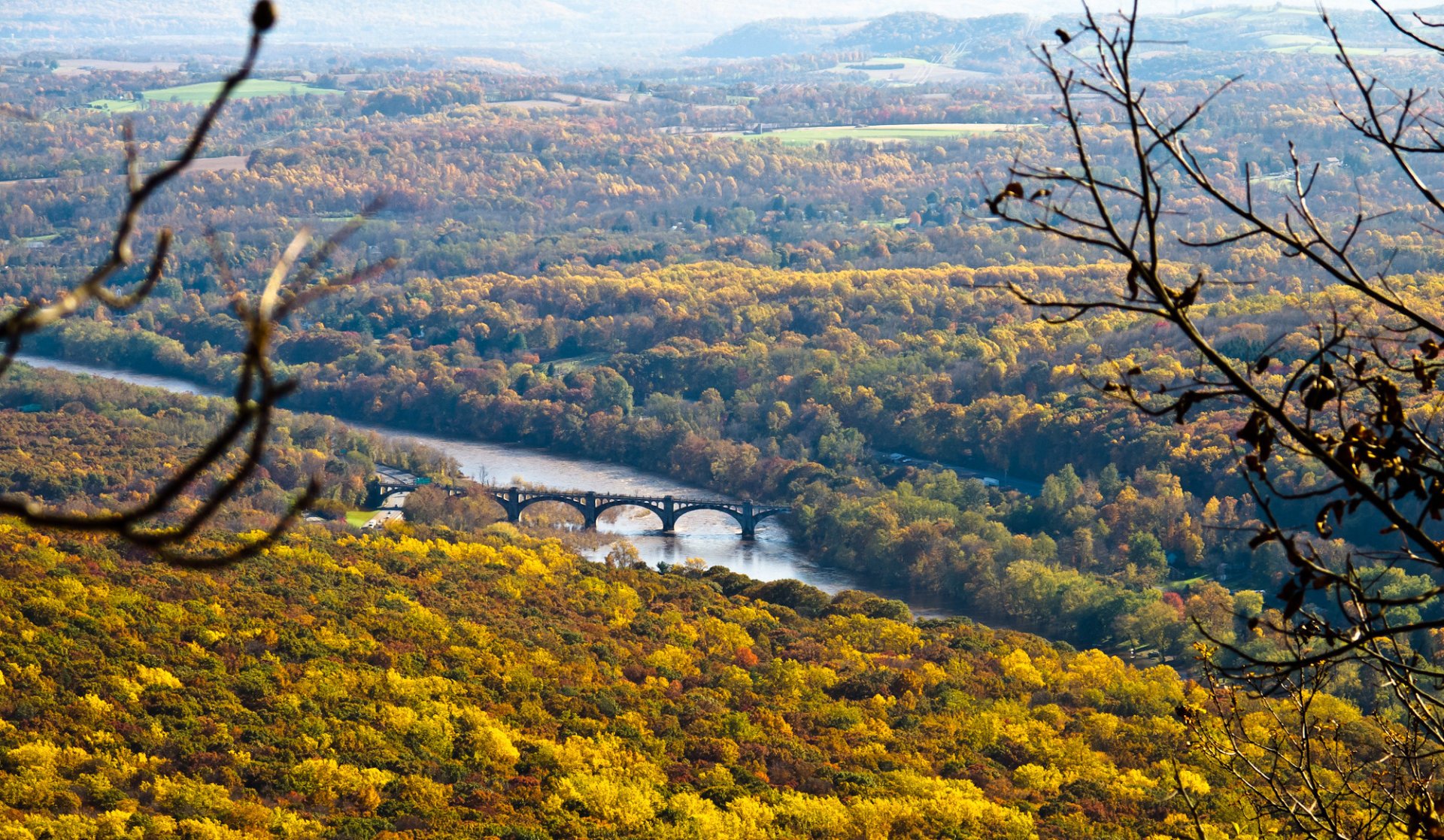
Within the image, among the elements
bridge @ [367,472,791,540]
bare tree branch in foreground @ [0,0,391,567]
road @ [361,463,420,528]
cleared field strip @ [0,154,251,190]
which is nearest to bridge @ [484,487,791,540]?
bridge @ [367,472,791,540]

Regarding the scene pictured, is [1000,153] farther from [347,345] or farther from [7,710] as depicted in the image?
[7,710]

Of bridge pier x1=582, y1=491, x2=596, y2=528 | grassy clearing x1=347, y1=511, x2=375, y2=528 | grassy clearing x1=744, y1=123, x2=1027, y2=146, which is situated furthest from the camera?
grassy clearing x1=744, y1=123, x2=1027, y2=146

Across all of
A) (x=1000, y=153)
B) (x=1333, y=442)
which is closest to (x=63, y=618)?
(x=1333, y=442)

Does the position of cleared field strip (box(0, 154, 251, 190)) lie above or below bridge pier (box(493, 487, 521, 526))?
above

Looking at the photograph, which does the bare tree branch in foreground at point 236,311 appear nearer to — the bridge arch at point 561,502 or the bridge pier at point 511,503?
the bridge arch at point 561,502

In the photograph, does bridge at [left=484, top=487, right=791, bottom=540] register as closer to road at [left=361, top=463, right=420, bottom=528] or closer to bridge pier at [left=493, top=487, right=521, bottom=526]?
bridge pier at [left=493, top=487, right=521, bottom=526]

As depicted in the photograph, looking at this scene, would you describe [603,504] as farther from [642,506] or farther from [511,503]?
[511,503]

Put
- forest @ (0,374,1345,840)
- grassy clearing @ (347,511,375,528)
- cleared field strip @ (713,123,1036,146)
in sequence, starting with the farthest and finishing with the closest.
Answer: cleared field strip @ (713,123,1036,146) → grassy clearing @ (347,511,375,528) → forest @ (0,374,1345,840)
